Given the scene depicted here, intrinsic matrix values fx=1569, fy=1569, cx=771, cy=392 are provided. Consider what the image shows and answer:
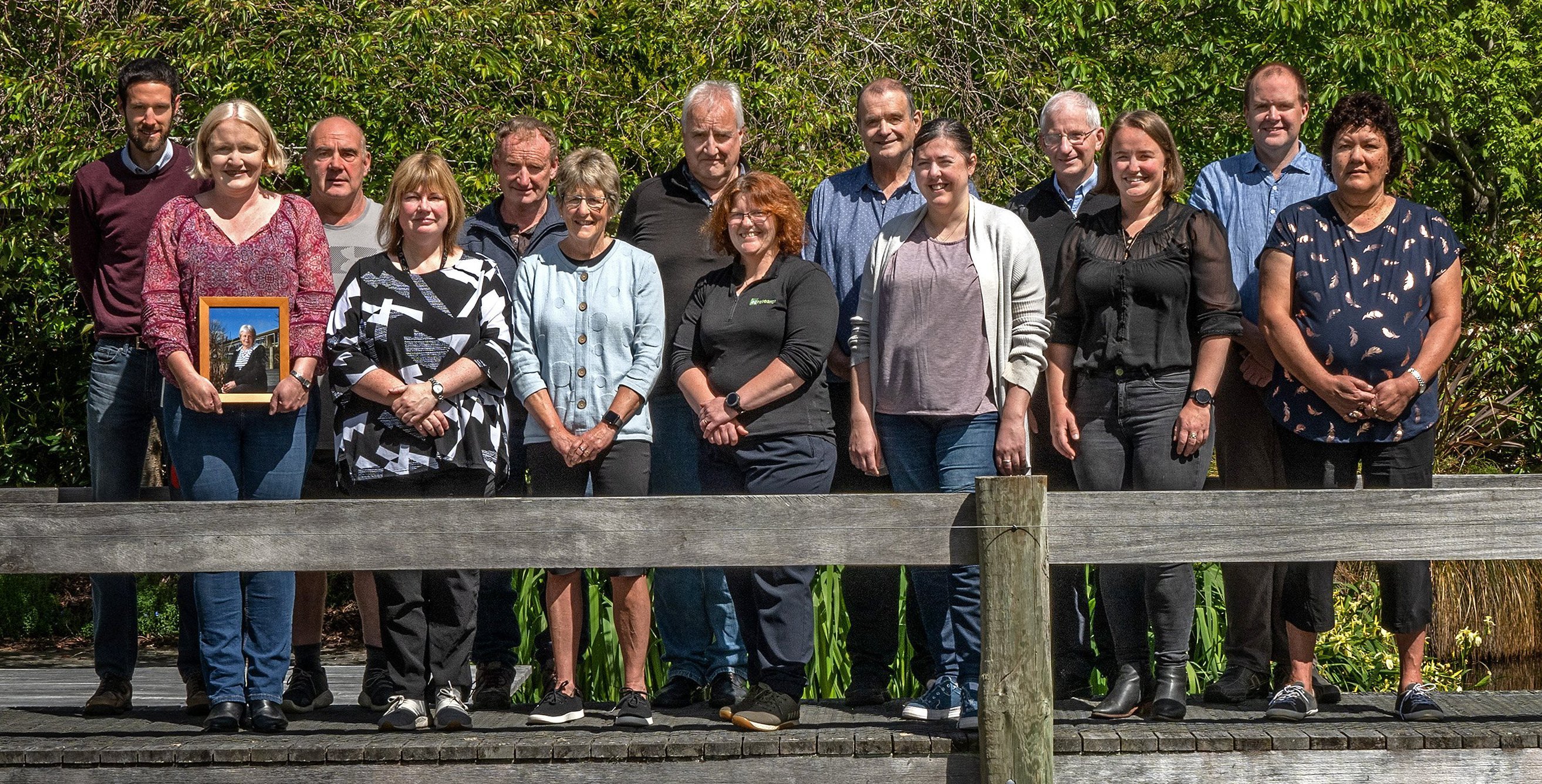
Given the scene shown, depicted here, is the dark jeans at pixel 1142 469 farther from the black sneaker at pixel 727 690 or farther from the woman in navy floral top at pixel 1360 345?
the black sneaker at pixel 727 690

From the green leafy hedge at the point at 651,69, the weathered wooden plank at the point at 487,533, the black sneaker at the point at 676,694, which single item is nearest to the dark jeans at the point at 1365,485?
the weathered wooden plank at the point at 487,533

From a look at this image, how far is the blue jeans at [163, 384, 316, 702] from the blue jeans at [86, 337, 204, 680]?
40 cm

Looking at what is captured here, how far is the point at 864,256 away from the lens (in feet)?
17.0

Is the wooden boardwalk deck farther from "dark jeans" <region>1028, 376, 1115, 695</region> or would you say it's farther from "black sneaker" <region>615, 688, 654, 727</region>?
"dark jeans" <region>1028, 376, 1115, 695</region>

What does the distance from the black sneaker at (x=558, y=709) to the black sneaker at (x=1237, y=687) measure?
1954mm

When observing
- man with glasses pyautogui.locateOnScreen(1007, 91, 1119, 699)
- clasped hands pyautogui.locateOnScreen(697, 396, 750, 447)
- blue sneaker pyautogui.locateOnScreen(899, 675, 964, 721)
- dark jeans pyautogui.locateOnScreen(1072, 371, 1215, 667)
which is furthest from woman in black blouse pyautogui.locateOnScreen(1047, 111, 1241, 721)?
clasped hands pyautogui.locateOnScreen(697, 396, 750, 447)

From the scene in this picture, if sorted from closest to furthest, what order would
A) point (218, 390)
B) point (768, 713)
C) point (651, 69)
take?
point (768, 713)
point (218, 390)
point (651, 69)

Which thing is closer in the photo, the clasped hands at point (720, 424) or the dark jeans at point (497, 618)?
the clasped hands at point (720, 424)

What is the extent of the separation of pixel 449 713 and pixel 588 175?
65.9 inches

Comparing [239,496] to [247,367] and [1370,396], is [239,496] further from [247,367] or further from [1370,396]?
[1370,396]

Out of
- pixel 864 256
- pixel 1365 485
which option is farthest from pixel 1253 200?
pixel 864 256

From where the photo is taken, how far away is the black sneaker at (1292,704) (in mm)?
4523

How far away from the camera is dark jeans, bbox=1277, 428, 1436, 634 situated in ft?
14.9

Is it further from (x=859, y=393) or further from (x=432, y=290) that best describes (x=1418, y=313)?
(x=432, y=290)
